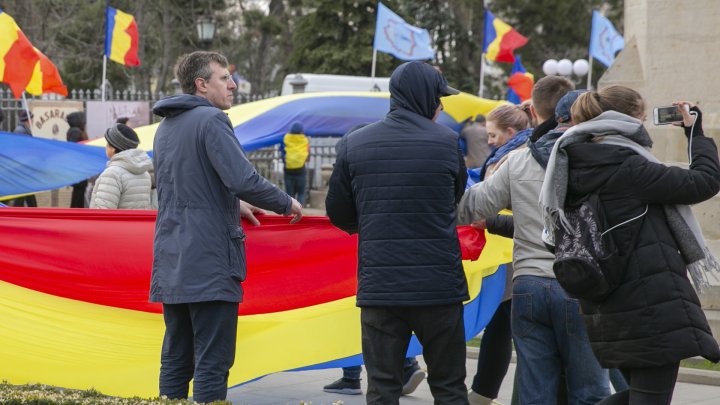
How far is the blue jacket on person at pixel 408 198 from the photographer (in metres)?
5.06

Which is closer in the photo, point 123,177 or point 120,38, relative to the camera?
point 123,177

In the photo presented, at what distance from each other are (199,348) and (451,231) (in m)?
1.40

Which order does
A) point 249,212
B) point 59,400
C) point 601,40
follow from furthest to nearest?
point 601,40, point 249,212, point 59,400

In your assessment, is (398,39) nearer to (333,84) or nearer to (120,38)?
(120,38)

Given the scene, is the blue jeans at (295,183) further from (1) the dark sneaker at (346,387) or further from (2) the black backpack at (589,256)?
(2) the black backpack at (589,256)

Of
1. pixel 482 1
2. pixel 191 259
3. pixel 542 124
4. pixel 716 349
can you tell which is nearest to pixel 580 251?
pixel 716 349

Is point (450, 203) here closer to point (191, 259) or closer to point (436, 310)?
point (436, 310)

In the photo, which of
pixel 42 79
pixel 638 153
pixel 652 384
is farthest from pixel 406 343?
pixel 42 79

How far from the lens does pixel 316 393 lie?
795 cm

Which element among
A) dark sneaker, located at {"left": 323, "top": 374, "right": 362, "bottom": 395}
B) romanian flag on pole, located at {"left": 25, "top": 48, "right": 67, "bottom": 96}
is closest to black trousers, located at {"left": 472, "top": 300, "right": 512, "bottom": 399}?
dark sneaker, located at {"left": 323, "top": 374, "right": 362, "bottom": 395}

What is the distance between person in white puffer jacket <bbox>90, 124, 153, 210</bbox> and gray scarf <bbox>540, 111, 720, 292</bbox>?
3875 millimetres

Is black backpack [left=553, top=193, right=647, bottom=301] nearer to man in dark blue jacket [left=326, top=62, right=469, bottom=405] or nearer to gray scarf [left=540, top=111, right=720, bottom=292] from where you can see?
gray scarf [left=540, top=111, right=720, bottom=292]

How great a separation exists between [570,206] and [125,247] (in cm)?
289

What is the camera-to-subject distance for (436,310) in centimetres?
512
